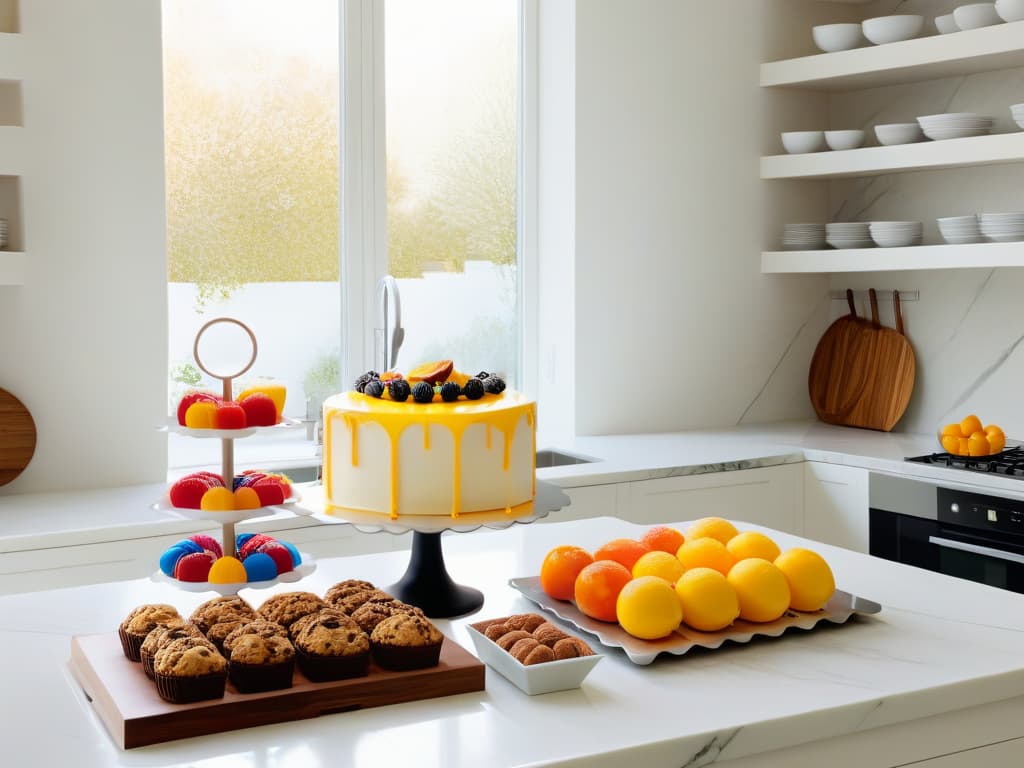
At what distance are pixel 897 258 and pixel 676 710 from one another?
2504 mm

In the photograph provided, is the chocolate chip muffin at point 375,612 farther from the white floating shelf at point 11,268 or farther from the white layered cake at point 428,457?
the white floating shelf at point 11,268

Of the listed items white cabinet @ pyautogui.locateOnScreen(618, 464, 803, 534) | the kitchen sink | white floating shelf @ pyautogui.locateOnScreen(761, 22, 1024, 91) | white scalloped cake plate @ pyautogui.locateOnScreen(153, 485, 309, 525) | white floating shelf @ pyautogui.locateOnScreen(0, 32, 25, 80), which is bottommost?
white cabinet @ pyautogui.locateOnScreen(618, 464, 803, 534)

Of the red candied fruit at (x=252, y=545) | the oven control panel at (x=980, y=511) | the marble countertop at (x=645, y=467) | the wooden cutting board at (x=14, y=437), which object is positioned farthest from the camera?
the oven control panel at (x=980, y=511)

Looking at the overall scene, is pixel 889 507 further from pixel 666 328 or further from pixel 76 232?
pixel 76 232

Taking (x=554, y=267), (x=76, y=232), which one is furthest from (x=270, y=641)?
(x=554, y=267)

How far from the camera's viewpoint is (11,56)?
2.65 m

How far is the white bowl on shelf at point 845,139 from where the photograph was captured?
361cm

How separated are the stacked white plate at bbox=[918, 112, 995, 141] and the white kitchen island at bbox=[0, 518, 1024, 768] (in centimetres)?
199

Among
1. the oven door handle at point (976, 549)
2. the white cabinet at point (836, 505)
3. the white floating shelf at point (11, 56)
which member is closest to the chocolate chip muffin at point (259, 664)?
the white floating shelf at point (11, 56)

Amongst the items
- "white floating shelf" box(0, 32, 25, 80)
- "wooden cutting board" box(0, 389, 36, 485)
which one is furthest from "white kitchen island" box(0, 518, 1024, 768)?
"white floating shelf" box(0, 32, 25, 80)

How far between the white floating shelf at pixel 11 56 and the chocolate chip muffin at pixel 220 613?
1.76m

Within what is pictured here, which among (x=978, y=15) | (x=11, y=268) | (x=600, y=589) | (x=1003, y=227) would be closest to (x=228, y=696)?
(x=600, y=589)

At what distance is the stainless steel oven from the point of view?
2.86m

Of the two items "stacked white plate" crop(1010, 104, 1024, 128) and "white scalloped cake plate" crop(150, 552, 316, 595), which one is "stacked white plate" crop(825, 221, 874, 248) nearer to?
"stacked white plate" crop(1010, 104, 1024, 128)
